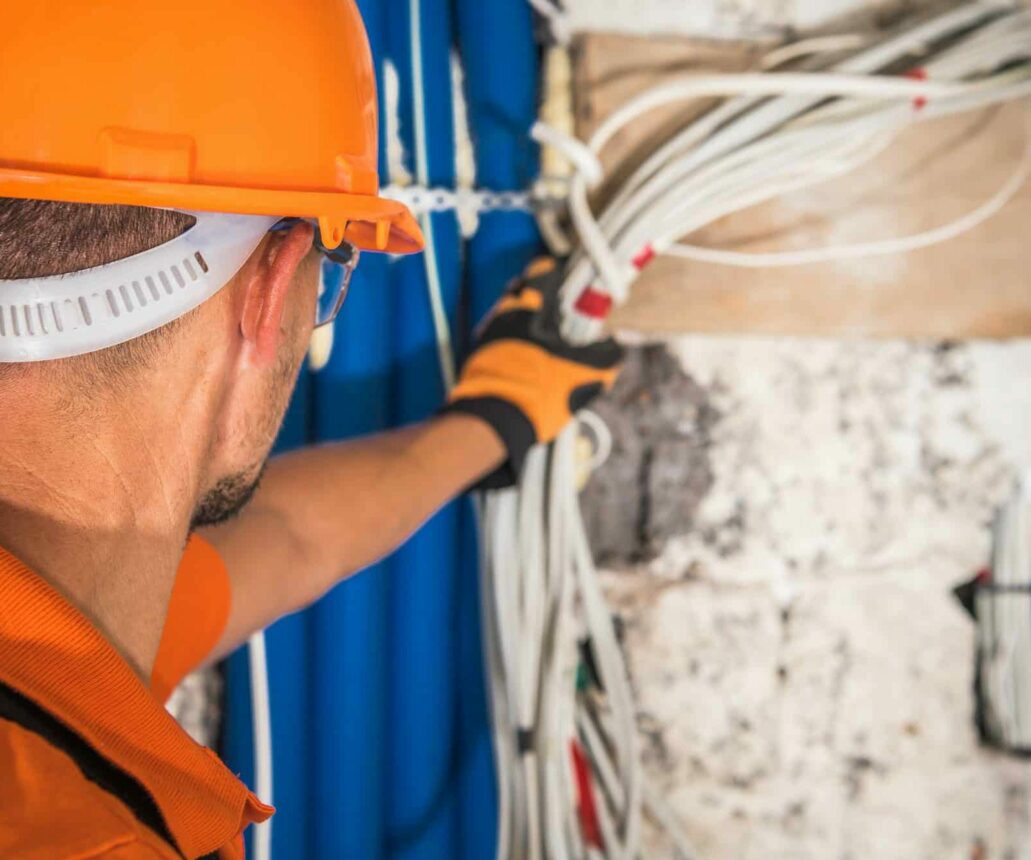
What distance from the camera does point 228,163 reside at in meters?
0.51

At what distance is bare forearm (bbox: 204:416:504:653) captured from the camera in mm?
852

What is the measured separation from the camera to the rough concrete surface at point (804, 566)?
1.09 meters

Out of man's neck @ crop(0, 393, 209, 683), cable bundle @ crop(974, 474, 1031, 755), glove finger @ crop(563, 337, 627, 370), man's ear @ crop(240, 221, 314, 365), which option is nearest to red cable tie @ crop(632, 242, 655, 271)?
glove finger @ crop(563, 337, 627, 370)

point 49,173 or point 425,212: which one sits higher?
point 425,212

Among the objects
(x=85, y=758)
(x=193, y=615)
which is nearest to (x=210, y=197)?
(x=85, y=758)

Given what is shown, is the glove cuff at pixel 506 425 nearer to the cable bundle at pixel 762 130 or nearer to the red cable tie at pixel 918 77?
the cable bundle at pixel 762 130

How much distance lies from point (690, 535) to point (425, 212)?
0.55 m

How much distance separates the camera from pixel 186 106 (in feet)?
1.60

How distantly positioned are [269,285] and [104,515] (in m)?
0.20

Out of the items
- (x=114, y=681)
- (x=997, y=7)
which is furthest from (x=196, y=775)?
(x=997, y=7)

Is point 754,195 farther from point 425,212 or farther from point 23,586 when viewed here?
point 23,586

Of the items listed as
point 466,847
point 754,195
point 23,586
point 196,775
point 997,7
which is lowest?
point 466,847

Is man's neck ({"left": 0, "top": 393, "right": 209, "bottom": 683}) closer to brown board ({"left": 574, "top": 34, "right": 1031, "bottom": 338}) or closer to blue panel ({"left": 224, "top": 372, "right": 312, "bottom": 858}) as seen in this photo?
blue panel ({"left": 224, "top": 372, "right": 312, "bottom": 858})

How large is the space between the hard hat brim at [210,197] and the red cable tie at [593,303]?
32 cm
